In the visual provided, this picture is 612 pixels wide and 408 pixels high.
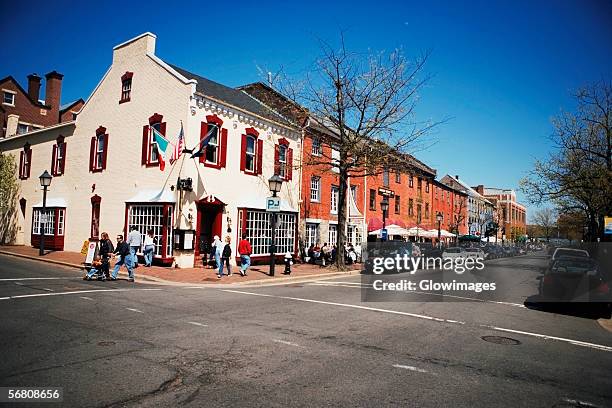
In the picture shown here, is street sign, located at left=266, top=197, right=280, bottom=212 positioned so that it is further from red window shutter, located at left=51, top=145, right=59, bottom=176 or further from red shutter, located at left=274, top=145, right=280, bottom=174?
red window shutter, located at left=51, top=145, right=59, bottom=176

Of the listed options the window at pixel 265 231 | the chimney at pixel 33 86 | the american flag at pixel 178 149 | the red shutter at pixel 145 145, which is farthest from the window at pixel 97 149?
the chimney at pixel 33 86

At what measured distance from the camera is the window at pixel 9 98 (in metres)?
44.3

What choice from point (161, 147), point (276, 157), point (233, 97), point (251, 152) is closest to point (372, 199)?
point (276, 157)

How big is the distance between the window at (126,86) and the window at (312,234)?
1321 cm

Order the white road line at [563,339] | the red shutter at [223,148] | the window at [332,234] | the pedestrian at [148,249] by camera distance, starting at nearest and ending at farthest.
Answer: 1. the white road line at [563,339]
2. the pedestrian at [148,249]
3. the red shutter at [223,148]
4. the window at [332,234]

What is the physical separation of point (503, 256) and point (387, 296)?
1694 inches

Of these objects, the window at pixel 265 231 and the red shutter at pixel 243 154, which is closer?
the red shutter at pixel 243 154

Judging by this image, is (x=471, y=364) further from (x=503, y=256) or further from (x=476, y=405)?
(x=503, y=256)

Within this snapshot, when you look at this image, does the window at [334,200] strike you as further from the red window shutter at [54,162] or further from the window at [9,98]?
the window at [9,98]

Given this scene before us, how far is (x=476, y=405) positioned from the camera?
15.9 feet

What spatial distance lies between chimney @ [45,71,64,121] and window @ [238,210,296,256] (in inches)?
1467

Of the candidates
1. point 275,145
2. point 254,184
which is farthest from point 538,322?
point 275,145

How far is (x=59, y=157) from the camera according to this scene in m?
27.0

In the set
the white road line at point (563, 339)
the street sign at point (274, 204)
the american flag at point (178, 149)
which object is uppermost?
the american flag at point (178, 149)
